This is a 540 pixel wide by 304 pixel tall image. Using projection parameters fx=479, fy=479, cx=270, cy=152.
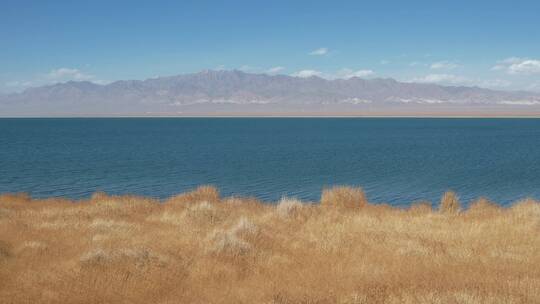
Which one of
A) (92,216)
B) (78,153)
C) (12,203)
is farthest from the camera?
(78,153)

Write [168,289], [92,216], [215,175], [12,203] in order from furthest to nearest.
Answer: [215,175] < [12,203] < [92,216] < [168,289]

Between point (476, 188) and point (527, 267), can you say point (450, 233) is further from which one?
point (476, 188)

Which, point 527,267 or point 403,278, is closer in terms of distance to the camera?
point 403,278

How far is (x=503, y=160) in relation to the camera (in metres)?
52.0

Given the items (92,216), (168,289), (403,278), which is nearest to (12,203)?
(92,216)

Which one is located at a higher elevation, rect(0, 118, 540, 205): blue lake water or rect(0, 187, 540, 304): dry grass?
rect(0, 187, 540, 304): dry grass

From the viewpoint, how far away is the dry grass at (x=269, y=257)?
956 cm

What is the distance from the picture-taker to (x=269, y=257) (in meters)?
12.1

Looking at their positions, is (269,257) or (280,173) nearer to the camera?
(269,257)

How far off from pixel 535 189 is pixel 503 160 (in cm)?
1894

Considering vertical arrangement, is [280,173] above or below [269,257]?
below

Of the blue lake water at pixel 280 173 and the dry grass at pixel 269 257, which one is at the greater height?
the dry grass at pixel 269 257

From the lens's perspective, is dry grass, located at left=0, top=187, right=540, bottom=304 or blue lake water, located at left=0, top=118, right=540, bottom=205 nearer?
dry grass, located at left=0, top=187, right=540, bottom=304

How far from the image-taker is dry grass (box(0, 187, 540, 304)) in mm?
9562
